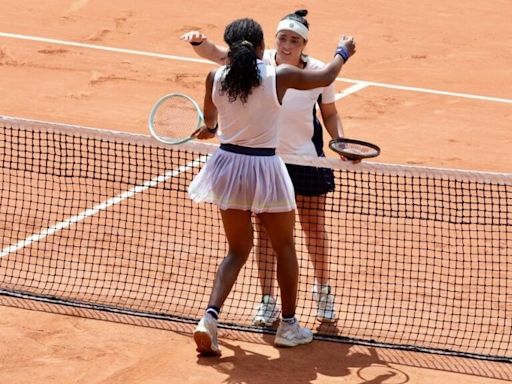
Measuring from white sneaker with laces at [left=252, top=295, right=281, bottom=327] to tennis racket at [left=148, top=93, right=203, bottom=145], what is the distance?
4.28 ft

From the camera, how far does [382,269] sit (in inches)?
404

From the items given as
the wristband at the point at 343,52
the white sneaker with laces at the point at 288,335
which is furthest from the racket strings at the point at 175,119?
the white sneaker with laces at the point at 288,335

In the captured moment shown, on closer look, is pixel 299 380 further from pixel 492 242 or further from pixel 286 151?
pixel 492 242

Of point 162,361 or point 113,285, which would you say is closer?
point 162,361

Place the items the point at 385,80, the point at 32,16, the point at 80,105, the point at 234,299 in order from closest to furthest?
the point at 234,299
the point at 80,105
the point at 385,80
the point at 32,16

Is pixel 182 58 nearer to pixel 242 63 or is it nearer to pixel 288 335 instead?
pixel 288 335

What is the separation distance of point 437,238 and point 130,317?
3026 mm

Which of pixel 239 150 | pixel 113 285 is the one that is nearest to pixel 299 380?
pixel 239 150

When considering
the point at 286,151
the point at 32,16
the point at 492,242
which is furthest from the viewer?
the point at 32,16

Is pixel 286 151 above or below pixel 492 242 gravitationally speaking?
above

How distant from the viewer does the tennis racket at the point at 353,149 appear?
339 inches

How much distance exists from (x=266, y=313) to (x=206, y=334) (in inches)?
36.4

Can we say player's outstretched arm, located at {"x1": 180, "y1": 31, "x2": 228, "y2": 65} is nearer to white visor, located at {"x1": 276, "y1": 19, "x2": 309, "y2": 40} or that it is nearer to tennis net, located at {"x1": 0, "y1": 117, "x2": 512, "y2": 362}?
white visor, located at {"x1": 276, "y1": 19, "x2": 309, "y2": 40}

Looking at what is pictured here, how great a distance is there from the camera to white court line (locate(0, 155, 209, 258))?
1041cm
